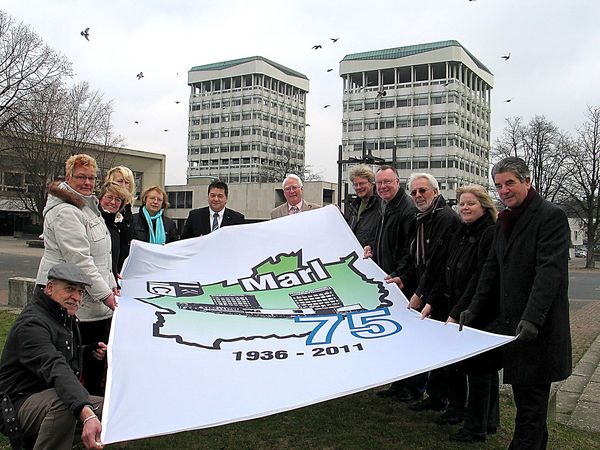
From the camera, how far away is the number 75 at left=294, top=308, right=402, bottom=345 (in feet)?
12.9

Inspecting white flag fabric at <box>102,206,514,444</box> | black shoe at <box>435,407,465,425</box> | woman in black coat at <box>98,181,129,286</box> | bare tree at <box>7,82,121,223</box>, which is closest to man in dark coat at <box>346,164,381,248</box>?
white flag fabric at <box>102,206,514,444</box>

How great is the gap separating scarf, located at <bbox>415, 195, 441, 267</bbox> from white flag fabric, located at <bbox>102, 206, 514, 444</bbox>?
0.35 meters

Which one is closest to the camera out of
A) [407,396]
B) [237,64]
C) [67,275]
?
[67,275]

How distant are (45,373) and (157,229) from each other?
3.06 meters

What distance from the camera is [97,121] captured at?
3916 centimetres

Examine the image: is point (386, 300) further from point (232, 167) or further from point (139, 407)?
point (232, 167)

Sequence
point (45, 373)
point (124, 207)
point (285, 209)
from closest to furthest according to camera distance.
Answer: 1. point (45, 373)
2. point (124, 207)
3. point (285, 209)

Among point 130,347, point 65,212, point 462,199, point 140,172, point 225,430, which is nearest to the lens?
point 130,347

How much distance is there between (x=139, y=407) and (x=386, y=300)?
2.52 m

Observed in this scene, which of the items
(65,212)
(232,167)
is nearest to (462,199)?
(65,212)

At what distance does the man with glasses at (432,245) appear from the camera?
4.69 m

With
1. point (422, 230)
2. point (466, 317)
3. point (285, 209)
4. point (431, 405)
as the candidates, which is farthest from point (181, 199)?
point (466, 317)

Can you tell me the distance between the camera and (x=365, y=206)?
19.6 feet

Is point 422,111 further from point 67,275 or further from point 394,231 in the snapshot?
point 67,275
